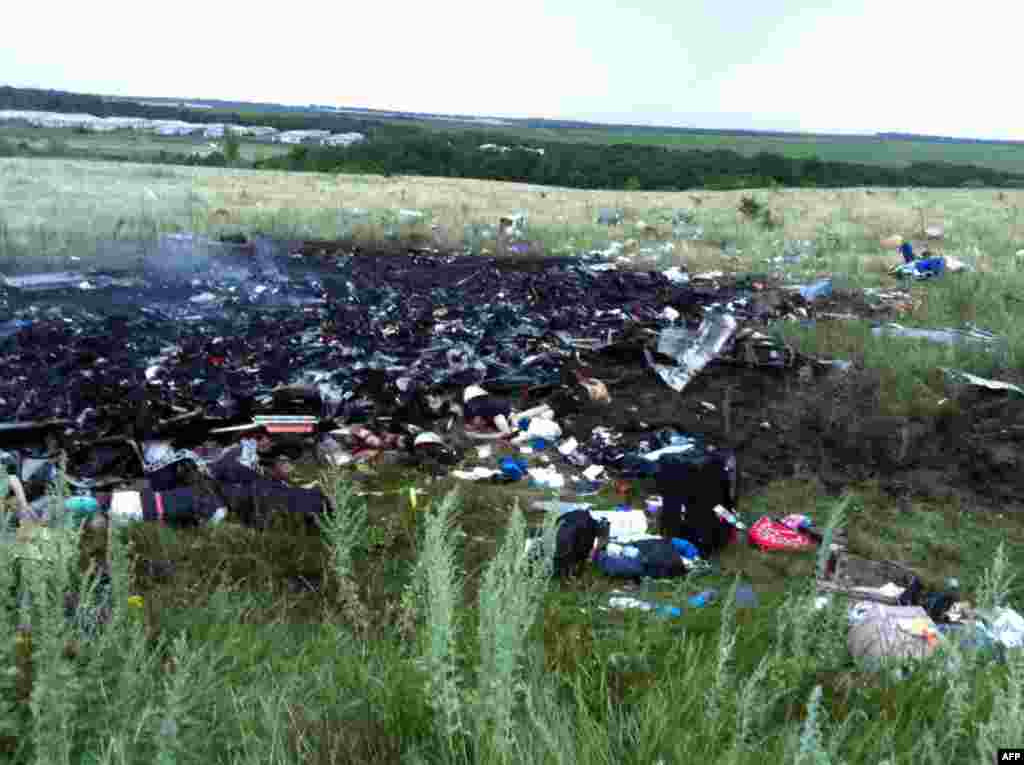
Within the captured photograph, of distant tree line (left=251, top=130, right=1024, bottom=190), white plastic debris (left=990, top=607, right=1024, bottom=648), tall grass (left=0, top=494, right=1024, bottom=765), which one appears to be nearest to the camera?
tall grass (left=0, top=494, right=1024, bottom=765)

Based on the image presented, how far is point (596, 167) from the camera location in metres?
41.2

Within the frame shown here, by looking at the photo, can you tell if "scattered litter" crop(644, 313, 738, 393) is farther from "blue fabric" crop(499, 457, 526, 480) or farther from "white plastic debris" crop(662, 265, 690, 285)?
"white plastic debris" crop(662, 265, 690, 285)

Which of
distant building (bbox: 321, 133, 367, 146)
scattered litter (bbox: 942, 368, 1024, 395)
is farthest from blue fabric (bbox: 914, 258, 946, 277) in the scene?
distant building (bbox: 321, 133, 367, 146)

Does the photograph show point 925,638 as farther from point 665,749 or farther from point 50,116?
point 50,116

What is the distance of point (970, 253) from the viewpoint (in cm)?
1299

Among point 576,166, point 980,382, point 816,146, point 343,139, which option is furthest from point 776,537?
point 816,146

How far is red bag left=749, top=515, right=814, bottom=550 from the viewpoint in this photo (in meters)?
4.05

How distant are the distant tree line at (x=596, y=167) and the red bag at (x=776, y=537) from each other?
100ft

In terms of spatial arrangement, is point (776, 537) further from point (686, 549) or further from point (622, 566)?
point (622, 566)

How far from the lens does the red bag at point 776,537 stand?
4.05m

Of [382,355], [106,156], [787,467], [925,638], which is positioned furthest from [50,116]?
[925,638]

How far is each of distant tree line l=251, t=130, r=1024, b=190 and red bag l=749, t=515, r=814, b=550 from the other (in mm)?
30584

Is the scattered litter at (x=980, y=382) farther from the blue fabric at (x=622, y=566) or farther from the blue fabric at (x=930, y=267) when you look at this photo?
the blue fabric at (x=930, y=267)

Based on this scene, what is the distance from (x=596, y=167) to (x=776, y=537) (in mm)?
39148
